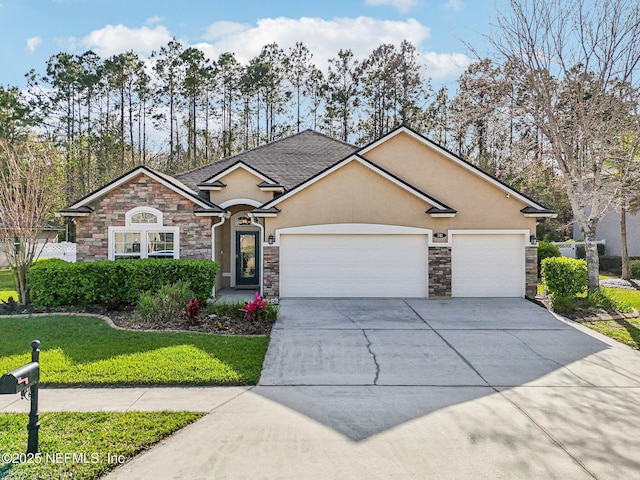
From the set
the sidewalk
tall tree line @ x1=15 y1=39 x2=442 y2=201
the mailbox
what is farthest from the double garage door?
tall tree line @ x1=15 y1=39 x2=442 y2=201

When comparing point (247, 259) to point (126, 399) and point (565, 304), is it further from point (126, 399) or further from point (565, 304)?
point (565, 304)

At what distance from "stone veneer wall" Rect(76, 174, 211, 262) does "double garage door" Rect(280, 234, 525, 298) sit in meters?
2.87

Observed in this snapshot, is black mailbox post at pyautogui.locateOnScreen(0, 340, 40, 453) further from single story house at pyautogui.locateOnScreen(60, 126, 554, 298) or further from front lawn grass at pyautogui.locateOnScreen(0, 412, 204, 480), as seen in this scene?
single story house at pyautogui.locateOnScreen(60, 126, 554, 298)

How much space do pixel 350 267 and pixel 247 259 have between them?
4.68 m

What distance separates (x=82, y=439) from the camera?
4156 millimetres

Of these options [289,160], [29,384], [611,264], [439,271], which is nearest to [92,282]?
[29,384]

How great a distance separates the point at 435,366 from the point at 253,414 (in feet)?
10.8

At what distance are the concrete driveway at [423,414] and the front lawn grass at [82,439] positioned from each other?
8.2 inches

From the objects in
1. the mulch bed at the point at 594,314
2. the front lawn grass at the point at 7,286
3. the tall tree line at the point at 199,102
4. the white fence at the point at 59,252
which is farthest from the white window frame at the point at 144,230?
the tall tree line at the point at 199,102

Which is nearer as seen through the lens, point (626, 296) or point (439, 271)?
point (439, 271)

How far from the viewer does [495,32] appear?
493 inches

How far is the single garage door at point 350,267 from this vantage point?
1287cm

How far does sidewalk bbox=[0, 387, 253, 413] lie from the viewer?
16.3ft

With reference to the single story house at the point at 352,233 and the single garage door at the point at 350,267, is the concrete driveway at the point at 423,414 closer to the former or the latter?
the single garage door at the point at 350,267
